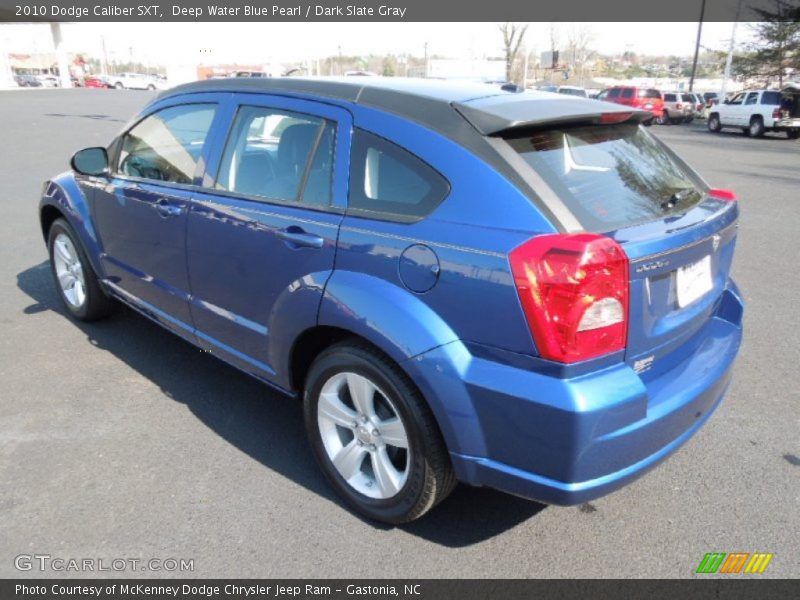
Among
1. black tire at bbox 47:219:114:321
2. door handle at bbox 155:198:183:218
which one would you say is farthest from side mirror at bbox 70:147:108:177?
door handle at bbox 155:198:183:218

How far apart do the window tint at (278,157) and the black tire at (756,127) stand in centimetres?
2693

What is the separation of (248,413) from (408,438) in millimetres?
1471

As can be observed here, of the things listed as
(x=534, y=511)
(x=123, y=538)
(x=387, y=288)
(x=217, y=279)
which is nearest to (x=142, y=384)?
(x=217, y=279)

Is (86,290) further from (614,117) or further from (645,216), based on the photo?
(645,216)

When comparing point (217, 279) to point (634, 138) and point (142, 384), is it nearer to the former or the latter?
point (142, 384)

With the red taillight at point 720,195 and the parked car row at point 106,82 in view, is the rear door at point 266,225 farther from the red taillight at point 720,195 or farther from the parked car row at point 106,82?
the parked car row at point 106,82

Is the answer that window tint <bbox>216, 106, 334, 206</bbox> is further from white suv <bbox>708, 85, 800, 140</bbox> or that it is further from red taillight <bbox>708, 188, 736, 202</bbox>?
white suv <bbox>708, 85, 800, 140</bbox>

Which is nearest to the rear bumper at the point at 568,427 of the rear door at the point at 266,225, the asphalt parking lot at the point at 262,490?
the asphalt parking lot at the point at 262,490

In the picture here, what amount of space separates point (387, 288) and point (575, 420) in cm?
83

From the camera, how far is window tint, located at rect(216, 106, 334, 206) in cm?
279

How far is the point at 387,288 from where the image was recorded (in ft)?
7.80

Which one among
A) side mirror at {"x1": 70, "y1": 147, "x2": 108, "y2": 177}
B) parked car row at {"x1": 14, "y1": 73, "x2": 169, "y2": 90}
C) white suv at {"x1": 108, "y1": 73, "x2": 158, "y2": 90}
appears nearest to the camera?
side mirror at {"x1": 70, "y1": 147, "x2": 108, "y2": 177}

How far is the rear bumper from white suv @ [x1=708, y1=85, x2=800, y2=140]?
26487 millimetres

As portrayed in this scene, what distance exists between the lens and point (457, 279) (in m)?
2.19
